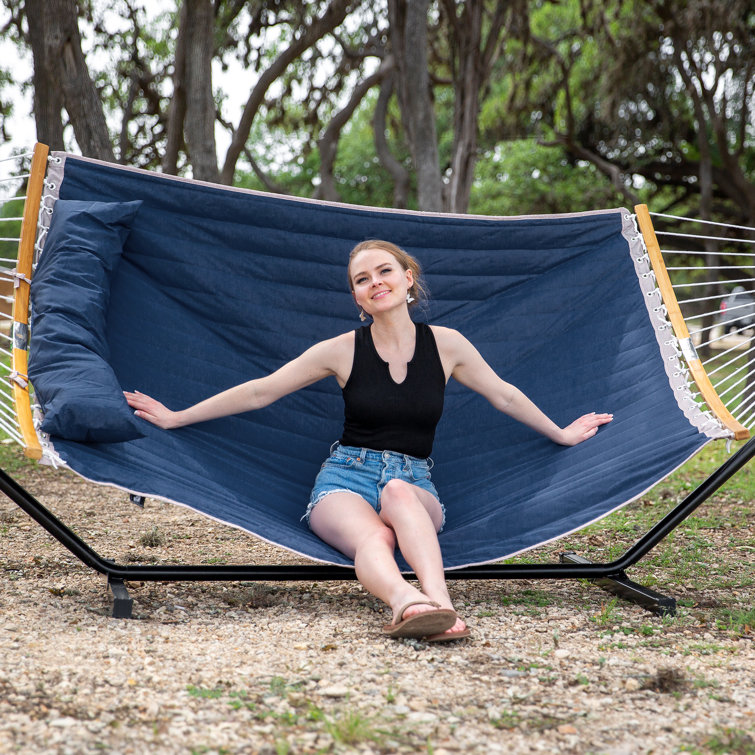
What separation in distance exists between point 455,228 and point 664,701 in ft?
→ 5.17

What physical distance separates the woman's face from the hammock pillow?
0.62 metres

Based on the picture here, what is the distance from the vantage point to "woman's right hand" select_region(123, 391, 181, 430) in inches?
81.2

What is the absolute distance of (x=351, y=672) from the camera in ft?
5.25

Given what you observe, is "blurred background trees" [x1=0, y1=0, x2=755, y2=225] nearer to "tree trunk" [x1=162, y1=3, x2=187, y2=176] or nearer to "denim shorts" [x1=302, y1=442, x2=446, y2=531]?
"tree trunk" [x1=162, y1=3, x2=187, y2=176]

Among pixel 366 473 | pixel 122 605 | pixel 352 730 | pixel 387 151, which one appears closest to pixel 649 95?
pixel 387 151

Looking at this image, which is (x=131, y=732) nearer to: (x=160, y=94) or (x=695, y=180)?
(x=160, y=94)

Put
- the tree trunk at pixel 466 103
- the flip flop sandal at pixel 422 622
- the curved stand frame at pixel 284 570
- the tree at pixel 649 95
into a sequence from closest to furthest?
A: the flip flop sandal at pixel 422 622 < the curved stand frame at pixel 284 570 < the tree trunk at pixel 466 103 < the tree at pixel 649 95

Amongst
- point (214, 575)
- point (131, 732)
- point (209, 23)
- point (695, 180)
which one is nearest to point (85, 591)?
point (214, 575)

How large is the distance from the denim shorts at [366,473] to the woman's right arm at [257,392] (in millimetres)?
203

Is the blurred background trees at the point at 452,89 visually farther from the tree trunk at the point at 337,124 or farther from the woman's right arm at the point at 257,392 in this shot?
the woman's right arm at the point at 257,392

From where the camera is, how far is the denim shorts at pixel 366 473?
80.4 inches

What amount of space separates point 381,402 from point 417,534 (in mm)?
374

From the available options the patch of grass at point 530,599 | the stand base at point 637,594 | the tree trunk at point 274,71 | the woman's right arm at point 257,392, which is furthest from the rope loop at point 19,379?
the tree trunk at point 274,71

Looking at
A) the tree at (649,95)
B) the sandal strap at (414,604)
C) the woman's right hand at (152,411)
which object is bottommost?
the sandal strap at (414,604)
